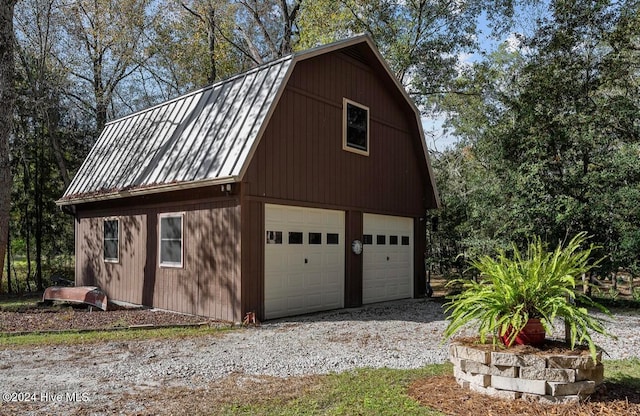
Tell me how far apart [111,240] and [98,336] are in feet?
15.9

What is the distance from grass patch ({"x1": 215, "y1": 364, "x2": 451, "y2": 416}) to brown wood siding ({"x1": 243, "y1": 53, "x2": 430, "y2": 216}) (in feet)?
13.9

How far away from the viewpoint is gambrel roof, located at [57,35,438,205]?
26.4ft

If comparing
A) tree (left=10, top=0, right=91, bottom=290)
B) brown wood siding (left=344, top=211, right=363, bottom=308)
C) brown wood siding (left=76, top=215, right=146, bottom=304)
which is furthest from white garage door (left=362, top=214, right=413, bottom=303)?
tree (left=10, top=0, right=91, bottom=290)

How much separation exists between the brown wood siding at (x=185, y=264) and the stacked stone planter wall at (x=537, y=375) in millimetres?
4771

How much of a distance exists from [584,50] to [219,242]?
33.4ft

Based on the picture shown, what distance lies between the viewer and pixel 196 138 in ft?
29.6

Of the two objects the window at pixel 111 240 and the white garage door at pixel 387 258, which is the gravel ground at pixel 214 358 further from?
the window at pixel 111 240

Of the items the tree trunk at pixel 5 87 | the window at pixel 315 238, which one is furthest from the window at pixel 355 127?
the tree trunk at pixel 5 87

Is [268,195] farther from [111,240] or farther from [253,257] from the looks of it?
[111,240]

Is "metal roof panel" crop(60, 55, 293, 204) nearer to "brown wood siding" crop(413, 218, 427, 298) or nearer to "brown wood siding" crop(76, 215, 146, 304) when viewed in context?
"brown wood siding" crop(76, 215, 146, 304)

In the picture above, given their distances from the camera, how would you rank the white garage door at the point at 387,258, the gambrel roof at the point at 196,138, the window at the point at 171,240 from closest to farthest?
the gambrel roof at the point at 196,138, the window at the point at 171,240, the white garage door at the point at 387,258

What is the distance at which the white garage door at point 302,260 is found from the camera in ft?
27.9

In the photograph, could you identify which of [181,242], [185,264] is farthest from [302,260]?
[181,242]

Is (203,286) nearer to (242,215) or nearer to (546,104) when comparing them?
(242,215)
